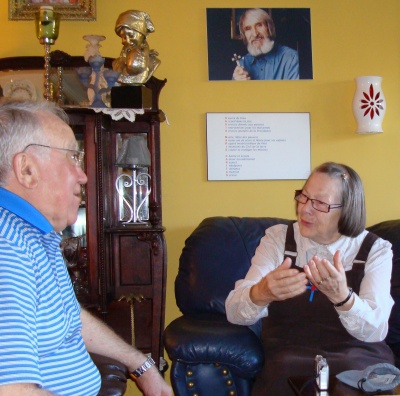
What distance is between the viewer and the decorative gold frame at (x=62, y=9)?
3.10 metres

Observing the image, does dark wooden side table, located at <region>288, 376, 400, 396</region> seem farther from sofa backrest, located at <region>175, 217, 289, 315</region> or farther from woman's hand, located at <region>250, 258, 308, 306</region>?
sofa backrest, located at <region>175, 217, 289, 315</region>

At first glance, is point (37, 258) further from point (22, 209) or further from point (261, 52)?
point (261, 52)

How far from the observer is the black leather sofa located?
6.73 feet

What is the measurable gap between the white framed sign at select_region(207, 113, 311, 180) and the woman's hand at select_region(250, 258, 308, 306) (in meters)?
1.31

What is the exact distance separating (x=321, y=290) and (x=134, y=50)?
5.17 ft

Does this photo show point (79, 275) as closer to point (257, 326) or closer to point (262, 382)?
point (257, 326)

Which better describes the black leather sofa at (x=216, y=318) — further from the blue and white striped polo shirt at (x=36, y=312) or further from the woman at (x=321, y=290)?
the blue and white striped polo shirt at (x=36, y=312)

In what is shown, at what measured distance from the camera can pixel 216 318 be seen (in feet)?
7.75

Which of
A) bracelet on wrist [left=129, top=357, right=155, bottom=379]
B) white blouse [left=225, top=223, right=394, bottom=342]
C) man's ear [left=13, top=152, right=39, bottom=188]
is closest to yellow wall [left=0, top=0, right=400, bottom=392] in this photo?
white blouse [left=225, top=223, right=394, bottom=342]

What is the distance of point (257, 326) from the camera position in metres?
2.46

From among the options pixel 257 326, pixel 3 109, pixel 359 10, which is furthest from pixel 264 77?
pixel 3 109

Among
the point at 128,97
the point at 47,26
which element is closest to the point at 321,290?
the point at 128,97

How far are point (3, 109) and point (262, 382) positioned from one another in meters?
1.29

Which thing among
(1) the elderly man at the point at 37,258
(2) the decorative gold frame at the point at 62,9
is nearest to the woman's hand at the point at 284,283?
(1) the elderly man at the point at 37,258
